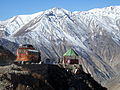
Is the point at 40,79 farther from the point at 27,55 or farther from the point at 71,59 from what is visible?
the point at 71,59

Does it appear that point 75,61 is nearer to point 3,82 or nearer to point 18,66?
point 18,66

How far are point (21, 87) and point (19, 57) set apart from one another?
72.3ft

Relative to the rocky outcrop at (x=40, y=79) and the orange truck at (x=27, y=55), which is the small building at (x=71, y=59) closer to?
the rocky outcrop at (x=40, y=79)

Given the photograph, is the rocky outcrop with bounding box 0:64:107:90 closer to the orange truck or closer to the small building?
the orange truck

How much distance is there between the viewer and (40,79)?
31.7 m

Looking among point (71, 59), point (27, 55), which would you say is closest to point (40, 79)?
point (27, 55)

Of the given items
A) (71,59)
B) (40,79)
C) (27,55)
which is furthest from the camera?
(71,59)

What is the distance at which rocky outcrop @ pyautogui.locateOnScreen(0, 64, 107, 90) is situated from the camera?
26.9m

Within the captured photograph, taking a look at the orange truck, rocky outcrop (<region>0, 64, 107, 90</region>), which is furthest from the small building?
the orange truck

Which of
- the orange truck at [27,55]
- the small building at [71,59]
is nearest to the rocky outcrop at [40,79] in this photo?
the orange truck at [27,55]

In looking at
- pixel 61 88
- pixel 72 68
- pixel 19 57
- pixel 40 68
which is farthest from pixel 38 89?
pixel 72 68

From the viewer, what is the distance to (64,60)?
6606 centimetres

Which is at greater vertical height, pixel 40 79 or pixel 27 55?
pixel 27 55

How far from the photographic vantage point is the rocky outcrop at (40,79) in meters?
26.9
